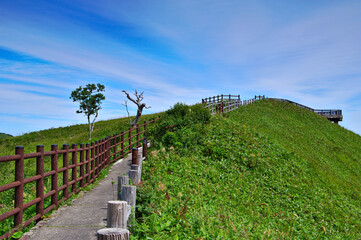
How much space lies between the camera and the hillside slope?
7203 mm

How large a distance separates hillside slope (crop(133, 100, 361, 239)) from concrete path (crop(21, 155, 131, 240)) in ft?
3.66

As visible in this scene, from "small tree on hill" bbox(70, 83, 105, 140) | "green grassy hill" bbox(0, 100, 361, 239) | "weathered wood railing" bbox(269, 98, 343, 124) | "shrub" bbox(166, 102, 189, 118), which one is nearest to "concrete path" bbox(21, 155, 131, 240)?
"green grassy hill" bbox(0, 100, 361, 239)

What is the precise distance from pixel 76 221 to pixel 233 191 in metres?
6.93

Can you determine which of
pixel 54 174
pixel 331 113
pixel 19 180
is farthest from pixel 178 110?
pixel 331 113

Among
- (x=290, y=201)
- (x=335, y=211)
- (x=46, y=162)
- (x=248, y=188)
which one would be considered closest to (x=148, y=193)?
(x=248, y=188)

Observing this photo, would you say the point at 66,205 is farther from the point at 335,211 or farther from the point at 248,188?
the point at 335,211

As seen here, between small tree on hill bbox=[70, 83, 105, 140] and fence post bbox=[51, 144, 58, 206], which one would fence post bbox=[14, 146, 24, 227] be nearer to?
fence post bbox=[51, 144, 58, 206]

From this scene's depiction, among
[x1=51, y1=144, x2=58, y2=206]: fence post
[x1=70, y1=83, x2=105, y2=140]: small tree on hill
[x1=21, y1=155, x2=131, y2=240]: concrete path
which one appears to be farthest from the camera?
[x1=70, y1=83, x2=105, y2=140]: small tree on hill

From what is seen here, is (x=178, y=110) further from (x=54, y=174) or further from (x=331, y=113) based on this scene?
(x=331, y=113)

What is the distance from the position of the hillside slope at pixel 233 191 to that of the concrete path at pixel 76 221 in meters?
1.12

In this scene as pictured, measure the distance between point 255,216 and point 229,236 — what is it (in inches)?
141

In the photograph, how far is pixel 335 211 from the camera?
1328 cm

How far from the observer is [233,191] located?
12000mm

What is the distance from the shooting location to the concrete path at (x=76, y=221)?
625cm
